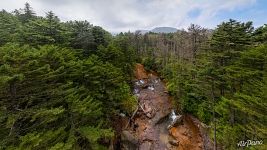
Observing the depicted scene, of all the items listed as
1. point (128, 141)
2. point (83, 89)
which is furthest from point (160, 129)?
point (83, 89)

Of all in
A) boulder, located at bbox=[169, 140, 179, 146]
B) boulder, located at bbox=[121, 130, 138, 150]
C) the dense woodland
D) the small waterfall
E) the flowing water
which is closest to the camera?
the dense woodland

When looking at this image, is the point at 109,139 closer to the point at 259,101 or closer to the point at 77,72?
the point at 77,72

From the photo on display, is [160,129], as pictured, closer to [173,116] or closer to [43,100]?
[173,116]

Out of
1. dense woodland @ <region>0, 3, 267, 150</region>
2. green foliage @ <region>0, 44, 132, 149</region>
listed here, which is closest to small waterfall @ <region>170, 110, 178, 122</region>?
dense woodland @ <region>0, 3, 267, 150</region>

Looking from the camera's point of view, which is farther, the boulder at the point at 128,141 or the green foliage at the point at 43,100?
the boulder at the point at 128,141

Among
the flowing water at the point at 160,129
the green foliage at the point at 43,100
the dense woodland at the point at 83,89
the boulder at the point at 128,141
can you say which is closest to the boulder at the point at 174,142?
the flowing water at the point at 160,129

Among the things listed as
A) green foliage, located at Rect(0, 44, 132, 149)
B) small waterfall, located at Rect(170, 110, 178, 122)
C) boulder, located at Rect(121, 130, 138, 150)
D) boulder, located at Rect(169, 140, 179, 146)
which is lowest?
boulder, located at Rect(169, 140, 179, 146)

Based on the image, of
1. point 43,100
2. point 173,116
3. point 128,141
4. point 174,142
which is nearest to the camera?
point 43,100

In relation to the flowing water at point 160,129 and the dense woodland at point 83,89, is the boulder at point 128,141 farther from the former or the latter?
the dense woodland at point 83,89

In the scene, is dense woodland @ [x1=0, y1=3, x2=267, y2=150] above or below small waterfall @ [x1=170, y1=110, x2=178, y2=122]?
above

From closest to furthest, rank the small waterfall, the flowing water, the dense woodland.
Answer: the dense woodland < the flowing water < the small waterfall

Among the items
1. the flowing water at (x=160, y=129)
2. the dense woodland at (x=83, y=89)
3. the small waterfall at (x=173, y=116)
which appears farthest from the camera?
the small waterfall at (x=173, y=116)

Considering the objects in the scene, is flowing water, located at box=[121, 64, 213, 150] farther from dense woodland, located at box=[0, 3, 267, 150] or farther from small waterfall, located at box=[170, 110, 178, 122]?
dense woodland, located at box=[0, 3, 267, 150]
